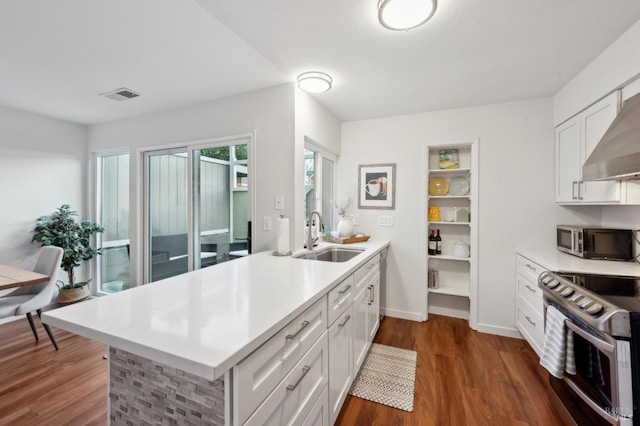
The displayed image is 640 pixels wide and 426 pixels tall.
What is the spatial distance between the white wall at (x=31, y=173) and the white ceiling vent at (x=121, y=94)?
55.8 inches

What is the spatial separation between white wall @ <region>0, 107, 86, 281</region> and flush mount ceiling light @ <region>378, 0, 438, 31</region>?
164 inches

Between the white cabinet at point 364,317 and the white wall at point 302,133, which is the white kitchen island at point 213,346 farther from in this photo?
the white wall at point 302,133

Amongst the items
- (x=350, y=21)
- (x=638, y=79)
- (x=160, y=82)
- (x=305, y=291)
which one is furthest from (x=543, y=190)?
(x=160, y=82)

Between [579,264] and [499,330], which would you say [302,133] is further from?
[499,330]

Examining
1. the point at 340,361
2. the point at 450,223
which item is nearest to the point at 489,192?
the point at 450,223

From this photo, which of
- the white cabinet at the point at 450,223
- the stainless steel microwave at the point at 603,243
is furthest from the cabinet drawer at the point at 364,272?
the stainless steel microwave at the point at 603,243

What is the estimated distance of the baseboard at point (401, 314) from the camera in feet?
10.2

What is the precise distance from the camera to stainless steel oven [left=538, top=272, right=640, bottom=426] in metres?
1.16

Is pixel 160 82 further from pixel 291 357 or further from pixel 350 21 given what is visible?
pixel 291 357

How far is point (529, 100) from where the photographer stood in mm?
2691

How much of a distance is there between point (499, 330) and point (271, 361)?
2.83 meters

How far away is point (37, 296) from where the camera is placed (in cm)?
247

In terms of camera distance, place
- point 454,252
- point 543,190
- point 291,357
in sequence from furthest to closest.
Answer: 1. point 454,252
2. point 543,190
3. point 291,357

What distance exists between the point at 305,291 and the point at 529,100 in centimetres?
301
